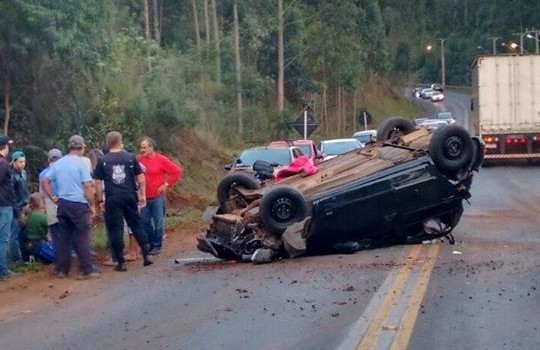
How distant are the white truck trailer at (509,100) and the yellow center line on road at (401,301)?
25.4 meters

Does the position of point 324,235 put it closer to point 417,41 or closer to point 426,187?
point 426,187

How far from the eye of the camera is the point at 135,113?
29.0m

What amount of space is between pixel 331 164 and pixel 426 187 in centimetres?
185

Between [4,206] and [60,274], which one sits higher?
[4,206]

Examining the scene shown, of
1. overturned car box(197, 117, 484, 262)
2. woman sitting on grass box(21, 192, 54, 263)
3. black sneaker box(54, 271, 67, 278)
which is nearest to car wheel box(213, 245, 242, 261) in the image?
overturned car box(197, 117, 484, 262)

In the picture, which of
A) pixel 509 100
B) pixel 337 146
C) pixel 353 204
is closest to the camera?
pixel 353 204

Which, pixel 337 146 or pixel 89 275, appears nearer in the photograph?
pixel 89 275

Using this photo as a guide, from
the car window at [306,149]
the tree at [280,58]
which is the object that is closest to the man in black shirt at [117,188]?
the car window at [306,149]

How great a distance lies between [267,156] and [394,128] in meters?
7.59

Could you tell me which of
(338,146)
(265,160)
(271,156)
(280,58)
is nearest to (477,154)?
(265,160)

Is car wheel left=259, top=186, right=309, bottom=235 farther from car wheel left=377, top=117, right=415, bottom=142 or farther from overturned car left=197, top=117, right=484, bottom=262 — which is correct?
car wheel left=377, top=117, right=415, bottom=142

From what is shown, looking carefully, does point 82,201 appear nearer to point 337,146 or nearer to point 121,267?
point 121,267

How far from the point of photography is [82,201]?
574 inches

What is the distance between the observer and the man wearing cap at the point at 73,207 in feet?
47.4
